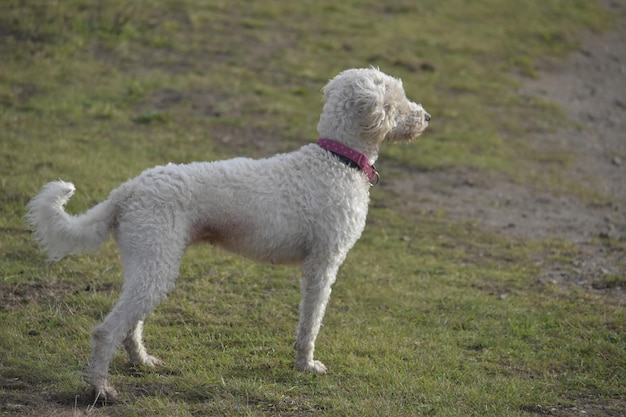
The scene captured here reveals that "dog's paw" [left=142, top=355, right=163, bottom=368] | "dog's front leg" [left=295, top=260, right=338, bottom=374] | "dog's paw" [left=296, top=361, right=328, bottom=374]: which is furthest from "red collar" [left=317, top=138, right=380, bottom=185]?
"dog's paw" [left=142, top=355, right=163, bottom=368]

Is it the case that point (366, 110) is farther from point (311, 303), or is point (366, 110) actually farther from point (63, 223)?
point (63, 223)

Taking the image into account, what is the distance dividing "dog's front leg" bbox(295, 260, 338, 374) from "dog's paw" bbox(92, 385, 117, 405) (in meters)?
1.31

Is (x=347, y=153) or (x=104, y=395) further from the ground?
(x=347, y=153)

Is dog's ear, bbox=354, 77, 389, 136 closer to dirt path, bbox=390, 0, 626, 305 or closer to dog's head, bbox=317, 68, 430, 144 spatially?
dog's head, bbox=317, 68, 430, 144

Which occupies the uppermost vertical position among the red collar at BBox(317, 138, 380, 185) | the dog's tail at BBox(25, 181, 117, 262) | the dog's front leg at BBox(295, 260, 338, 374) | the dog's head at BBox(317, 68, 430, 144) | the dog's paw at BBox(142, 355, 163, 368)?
the dog's head at BBox(317, 68, 430, 144)

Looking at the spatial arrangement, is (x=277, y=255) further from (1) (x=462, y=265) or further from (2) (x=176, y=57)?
(2) (x=176, y=57)

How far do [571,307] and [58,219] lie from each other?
4.64 m

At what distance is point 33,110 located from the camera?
37.6 feet

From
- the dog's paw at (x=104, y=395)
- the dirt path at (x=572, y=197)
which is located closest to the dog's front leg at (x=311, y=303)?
the dog's paw at (x=104, y=395)

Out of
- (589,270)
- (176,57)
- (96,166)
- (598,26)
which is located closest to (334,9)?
(176,57)

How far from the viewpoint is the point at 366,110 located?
18.6ft

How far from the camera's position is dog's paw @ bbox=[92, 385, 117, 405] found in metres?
4.98

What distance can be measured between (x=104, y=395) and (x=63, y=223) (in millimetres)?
1067

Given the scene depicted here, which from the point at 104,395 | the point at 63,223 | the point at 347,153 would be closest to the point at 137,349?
the point at 104,395
